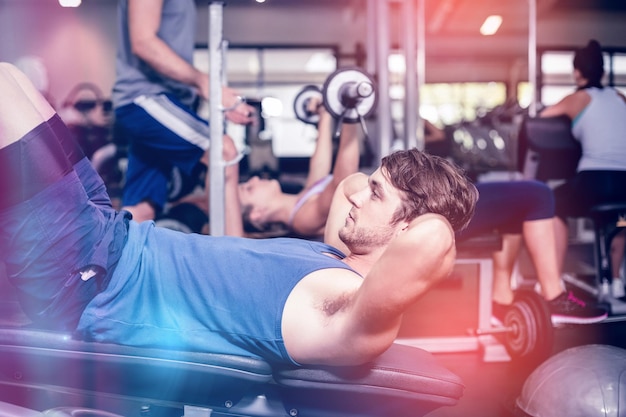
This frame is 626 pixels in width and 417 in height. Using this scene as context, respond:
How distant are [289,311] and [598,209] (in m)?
1.79

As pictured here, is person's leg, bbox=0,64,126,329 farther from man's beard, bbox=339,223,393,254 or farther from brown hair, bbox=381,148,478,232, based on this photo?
brown hair, bbox=381,148,478,232

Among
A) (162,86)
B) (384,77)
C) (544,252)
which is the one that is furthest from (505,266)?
(162,86)

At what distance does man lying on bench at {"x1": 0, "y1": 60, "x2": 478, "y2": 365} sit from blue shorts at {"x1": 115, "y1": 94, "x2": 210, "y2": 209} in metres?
0.80

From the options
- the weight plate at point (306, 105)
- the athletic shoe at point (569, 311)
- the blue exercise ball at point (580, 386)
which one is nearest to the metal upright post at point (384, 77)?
the weight plate at point (306, 105)

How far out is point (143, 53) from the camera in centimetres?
201

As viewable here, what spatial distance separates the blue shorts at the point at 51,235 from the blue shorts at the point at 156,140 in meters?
0.82

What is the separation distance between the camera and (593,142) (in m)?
2.65

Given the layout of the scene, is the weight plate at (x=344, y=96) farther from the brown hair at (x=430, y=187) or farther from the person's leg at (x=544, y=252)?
the brown hair at (x=430, y=187)

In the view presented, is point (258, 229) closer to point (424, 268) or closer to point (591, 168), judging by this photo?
point (591, 168)

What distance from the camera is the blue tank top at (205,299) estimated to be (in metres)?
1.20

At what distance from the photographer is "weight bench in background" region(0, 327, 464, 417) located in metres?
1.18

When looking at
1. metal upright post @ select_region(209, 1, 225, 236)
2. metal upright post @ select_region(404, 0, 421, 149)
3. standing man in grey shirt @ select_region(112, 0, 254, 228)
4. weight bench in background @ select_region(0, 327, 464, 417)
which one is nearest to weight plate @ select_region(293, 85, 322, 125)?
metal upright post @ select_region(404, 0, 421, 149)

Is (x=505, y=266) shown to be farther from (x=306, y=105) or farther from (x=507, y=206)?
(x=306, y=105)

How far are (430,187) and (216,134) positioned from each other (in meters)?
1.03
